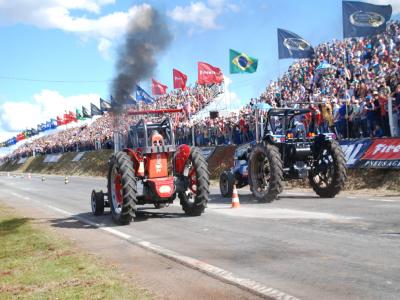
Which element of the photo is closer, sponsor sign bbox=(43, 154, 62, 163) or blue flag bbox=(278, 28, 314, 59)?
blue flag bbox=(278, 28, 314, 59)

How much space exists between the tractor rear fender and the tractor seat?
442 millimetres

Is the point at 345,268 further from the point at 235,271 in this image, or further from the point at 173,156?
the point at 173,156

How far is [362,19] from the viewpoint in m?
19.5

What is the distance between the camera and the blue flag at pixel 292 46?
24.3 metres

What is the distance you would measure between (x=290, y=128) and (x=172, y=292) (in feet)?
32.7

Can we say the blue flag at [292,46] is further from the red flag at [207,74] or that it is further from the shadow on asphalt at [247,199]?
the shadow on asphalt at [247,199]

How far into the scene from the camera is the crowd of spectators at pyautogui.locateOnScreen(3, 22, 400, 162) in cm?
1623

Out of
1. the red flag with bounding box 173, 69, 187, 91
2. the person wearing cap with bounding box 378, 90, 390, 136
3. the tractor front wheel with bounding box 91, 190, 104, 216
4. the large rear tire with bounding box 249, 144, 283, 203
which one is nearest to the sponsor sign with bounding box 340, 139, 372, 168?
the person wearing cap with bounding box 378, 90, 390, 136

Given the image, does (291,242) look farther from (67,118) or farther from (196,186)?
(67,118)

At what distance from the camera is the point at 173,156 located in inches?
460

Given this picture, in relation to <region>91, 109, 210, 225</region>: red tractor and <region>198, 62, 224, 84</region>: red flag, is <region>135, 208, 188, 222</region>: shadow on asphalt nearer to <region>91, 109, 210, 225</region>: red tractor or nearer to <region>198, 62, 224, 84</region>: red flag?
<region>91, 109, 210, 225</region>: red tractor

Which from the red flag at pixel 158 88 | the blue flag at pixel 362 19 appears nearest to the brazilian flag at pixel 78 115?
the red flag at pixel 158 88

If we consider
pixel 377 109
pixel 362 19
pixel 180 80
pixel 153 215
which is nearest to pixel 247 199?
pixel 153 215

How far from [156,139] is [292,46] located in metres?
15.0
